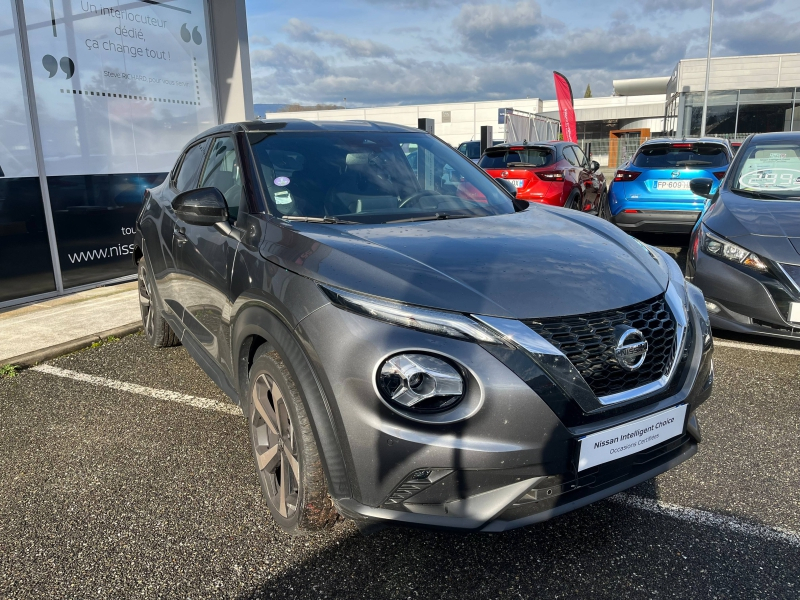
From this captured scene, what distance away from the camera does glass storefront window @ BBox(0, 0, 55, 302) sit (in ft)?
20.1

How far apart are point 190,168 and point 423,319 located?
262 centimetres

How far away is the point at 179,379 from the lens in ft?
13.8

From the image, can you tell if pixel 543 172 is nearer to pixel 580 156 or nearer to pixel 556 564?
pixel 580 156

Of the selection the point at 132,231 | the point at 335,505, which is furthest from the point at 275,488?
the point at 132,231

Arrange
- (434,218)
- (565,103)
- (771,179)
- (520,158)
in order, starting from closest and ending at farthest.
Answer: (434,218), (771,179), (520,158), (565,103)

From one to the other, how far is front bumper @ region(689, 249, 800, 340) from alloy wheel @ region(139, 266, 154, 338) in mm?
3974

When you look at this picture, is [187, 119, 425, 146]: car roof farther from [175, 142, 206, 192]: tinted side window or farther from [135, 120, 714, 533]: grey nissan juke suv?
[135, 120, 714, 533]: grey nissan juke suv

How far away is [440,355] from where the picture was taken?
187 cm

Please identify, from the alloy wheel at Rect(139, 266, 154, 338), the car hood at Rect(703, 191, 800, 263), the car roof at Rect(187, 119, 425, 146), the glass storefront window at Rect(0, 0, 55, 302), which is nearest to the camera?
the car roof at Rect(187, 119, 425, 146)

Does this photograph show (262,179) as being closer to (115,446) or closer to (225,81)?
(115,446)

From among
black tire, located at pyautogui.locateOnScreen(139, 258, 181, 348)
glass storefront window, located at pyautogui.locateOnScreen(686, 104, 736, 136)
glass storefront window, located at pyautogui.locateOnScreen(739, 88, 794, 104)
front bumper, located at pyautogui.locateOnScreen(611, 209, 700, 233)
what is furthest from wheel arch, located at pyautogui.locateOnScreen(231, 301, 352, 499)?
glass storefront window, located at pyautogui.locateOnScreen(739, 88, 794, 104)

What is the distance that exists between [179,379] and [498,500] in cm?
291

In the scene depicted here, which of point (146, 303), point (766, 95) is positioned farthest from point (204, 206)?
point (766, 95)

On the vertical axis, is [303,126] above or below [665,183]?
above
